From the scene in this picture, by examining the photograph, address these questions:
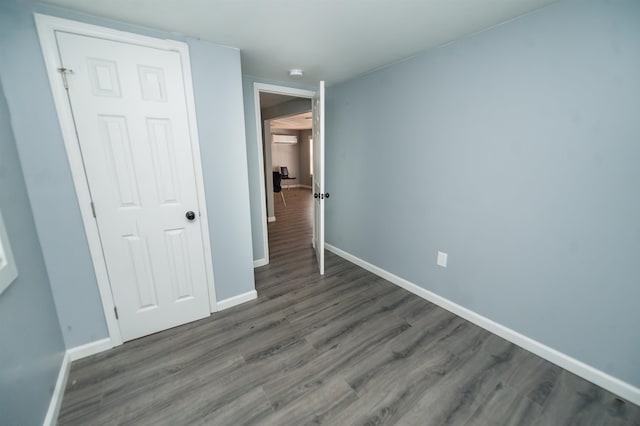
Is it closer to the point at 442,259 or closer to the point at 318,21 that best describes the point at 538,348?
the point at 442,259

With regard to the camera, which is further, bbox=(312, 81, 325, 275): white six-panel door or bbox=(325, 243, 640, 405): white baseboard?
bbox=(312, 81, 325, 275): white six-panel door

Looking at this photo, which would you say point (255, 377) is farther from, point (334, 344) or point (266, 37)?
point (266, 37)

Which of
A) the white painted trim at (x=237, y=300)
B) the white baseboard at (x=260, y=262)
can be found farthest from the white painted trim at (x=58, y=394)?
the white baseboard at (x=260, y=262)

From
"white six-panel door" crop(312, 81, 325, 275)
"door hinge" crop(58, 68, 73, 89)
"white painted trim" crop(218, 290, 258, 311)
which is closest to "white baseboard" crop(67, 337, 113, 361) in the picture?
"white painted trim" crop(218, 290, 258, 311)

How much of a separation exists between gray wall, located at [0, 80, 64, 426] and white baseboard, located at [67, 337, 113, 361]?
132mm

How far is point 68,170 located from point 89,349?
1304mm

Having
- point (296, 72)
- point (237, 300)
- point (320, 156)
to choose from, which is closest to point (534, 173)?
point (320, 156)

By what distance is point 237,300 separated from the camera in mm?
2320

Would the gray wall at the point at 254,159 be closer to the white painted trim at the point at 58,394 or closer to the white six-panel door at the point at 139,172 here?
the white six-panel door at the point at 139,172

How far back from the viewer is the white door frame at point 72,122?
4.67ft

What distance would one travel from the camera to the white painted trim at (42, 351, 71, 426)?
1248 mm

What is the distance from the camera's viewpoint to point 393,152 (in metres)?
2.54

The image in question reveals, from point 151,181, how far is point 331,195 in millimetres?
2315

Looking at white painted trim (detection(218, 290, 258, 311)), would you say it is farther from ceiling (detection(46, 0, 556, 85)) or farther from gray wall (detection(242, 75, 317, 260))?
ceiling (detection(46, 0, 556, 85))
